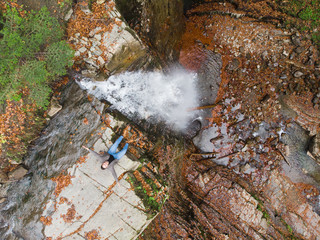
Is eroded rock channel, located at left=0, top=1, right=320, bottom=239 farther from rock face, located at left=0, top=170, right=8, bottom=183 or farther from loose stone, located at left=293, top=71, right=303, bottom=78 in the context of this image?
rock face, located at left=0, top=170, right=8, bottom=183

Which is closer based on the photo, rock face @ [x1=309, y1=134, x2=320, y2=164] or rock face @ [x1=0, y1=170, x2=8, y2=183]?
rock face @ [x1=0, y1=170, x2=8, y2=183]

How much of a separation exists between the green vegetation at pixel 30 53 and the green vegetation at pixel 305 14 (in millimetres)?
10462

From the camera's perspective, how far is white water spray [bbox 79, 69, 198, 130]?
809cm

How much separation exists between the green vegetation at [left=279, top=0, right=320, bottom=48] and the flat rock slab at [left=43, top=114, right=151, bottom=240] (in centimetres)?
1003

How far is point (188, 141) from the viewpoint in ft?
30.8

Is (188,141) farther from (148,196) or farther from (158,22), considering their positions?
(158,22)

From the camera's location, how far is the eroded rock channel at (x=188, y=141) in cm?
689

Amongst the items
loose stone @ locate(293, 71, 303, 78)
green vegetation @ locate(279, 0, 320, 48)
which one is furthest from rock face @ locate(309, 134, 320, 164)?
green vegetation @ locate(279, 0, 320, 48)

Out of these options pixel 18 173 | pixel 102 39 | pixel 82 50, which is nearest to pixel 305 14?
pixel 102 39

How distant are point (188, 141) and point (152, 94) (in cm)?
319

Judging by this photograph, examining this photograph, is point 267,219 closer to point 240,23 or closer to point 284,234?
point 284,234

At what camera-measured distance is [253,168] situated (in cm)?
897

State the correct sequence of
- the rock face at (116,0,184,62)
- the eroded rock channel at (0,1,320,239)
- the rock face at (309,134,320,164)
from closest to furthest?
1. the eroded rock channel at (0,1,320,239)
2. the rock face at (116,0,184,62)
3. the rock face at (309,134,320,164)

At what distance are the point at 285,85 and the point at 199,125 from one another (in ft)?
15.4
